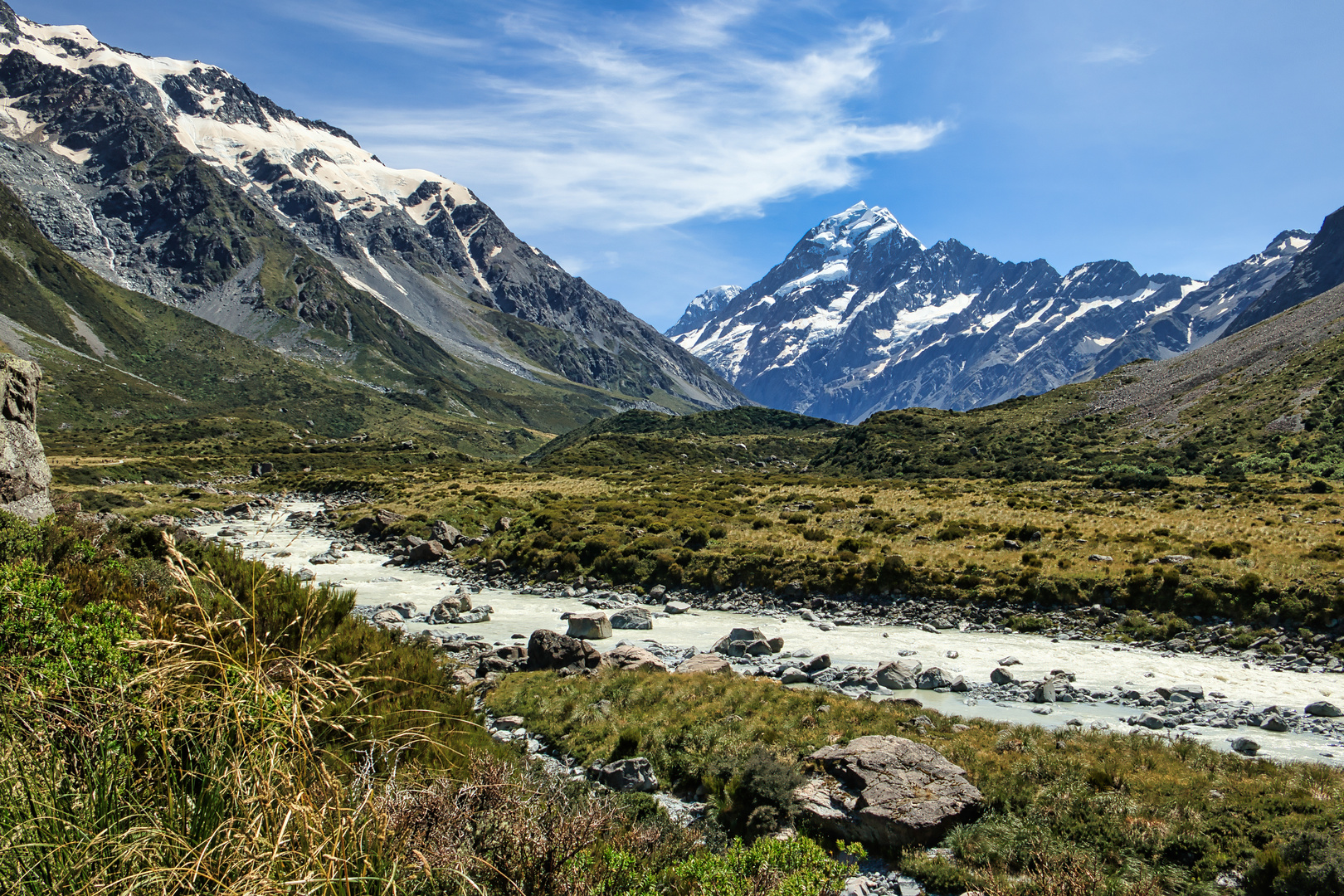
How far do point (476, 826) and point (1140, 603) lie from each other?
28.7 meters

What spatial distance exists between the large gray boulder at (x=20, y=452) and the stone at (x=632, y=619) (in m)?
19.1

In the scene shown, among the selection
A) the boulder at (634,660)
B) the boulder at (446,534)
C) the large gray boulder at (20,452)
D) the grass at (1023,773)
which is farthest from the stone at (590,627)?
the boulder at (446,534)

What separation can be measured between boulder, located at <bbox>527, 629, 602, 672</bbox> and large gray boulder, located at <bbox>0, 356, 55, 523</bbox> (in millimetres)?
14876

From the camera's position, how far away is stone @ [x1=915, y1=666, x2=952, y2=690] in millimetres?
19734

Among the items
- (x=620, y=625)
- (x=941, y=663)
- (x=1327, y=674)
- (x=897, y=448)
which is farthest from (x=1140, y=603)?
(x=897, y=448)

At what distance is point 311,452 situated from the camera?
11819cm

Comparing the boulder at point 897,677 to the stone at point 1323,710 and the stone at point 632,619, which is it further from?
the stone at point 632,619

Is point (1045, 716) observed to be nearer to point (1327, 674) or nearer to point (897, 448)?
point (1327, 674)

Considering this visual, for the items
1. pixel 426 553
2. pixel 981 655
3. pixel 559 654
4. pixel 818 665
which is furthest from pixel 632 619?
pixel 426 553

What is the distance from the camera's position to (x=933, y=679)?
19891mm

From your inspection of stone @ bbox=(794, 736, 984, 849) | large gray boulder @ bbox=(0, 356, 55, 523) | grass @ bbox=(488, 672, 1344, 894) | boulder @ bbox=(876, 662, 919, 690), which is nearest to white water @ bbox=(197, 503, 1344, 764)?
boulder @ bbox=(876, 662, 919, 690)

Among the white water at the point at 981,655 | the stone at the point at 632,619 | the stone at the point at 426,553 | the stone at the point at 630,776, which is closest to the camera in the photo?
Result: the stone at the point at 630,776

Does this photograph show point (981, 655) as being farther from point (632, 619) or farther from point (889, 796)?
point (889, 796)

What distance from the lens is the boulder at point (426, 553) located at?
42375 millimetres
